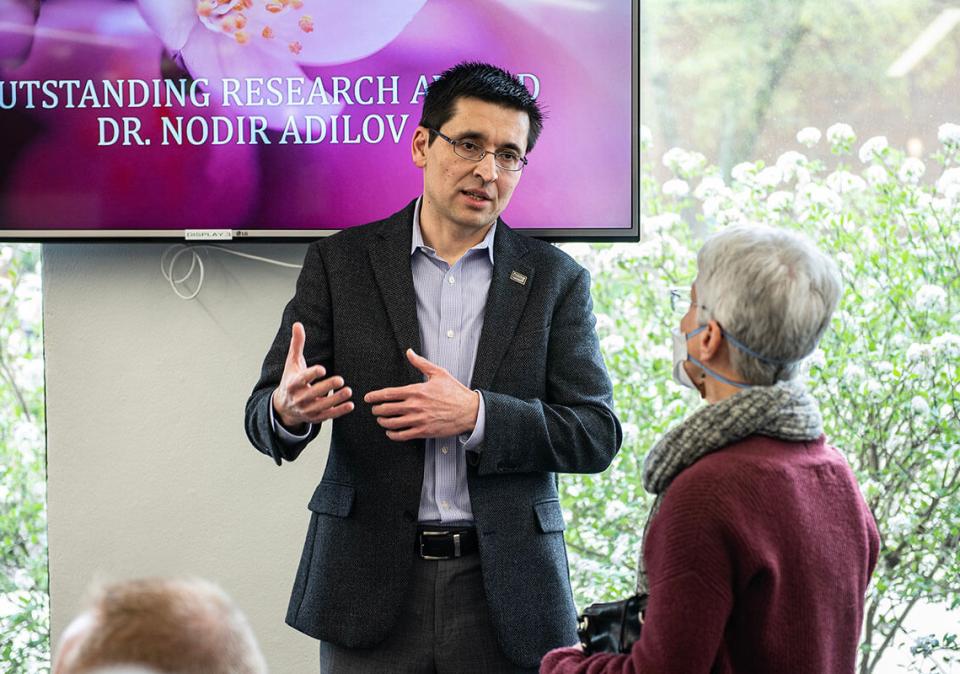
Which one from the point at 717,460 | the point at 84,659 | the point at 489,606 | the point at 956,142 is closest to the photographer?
the point at 84,659

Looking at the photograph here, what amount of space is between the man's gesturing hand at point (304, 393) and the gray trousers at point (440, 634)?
37cm

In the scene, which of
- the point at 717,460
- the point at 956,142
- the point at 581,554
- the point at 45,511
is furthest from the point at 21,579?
the point at 956,142

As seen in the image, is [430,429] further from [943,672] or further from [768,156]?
[943,672]

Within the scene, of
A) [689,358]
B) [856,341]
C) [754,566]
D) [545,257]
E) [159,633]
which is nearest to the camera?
[159,633]

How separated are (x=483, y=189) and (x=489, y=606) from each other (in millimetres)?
802

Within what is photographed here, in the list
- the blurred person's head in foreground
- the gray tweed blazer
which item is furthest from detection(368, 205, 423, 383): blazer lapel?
the blurred person's head in foreground

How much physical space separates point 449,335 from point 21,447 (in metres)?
1.63

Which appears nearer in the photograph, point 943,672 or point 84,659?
point 84,659

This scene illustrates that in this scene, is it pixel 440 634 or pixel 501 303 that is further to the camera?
pixel 501 303

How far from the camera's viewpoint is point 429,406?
1994 mm

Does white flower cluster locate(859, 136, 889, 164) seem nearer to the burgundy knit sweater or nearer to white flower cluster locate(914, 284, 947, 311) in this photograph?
white flower cluster locate(914, 284, 947, 311)

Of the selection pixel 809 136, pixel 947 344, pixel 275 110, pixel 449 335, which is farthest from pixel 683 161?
pixel 449 335

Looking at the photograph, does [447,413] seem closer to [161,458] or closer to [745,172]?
[161,458]

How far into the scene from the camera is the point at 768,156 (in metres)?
3.27
